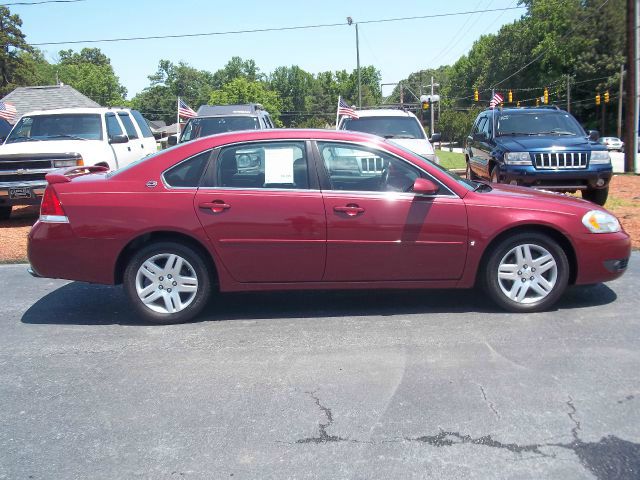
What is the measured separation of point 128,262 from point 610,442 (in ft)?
12.7

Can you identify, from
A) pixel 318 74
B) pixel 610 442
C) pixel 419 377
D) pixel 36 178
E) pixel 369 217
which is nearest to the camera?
pixel 610 442

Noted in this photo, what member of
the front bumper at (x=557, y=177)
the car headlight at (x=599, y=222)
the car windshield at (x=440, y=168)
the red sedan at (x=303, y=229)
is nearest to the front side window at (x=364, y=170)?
the red sedan at (x=303, y=229)

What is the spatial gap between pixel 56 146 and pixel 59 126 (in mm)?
1251

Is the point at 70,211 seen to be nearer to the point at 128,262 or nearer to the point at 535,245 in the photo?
the point at 128,262

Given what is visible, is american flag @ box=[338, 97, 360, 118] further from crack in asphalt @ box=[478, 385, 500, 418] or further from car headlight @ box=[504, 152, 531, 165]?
crack in asphalt @ box=[478, 385, 500, 418]

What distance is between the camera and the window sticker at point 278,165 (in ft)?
18.1

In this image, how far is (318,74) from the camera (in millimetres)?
123250

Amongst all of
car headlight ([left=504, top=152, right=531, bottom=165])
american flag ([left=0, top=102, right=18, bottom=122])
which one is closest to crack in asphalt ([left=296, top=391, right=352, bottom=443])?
car headlight ([left=504, top=152, right=531, bottom=165])

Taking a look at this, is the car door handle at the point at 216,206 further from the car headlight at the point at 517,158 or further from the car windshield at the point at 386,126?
the car windshield at the point at 386,126

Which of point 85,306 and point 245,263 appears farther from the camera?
point 85,306

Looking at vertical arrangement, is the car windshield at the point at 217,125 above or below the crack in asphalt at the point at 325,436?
above

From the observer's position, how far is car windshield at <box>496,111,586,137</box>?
472 inches

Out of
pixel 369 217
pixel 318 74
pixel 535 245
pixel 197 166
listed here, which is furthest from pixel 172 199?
pixel 318 74

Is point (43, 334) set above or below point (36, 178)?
below
